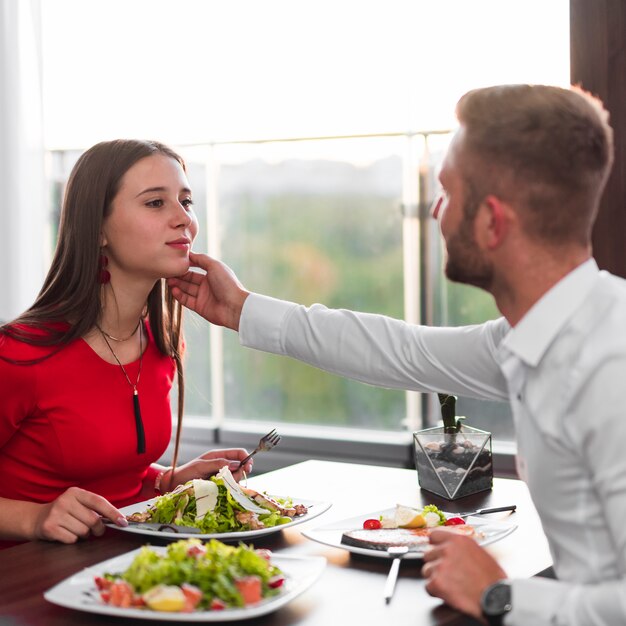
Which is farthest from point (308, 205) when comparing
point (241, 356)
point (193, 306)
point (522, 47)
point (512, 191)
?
point (512, 191)

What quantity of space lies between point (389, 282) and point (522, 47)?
3.54 ft

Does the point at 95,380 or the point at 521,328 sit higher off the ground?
the point at 521,328

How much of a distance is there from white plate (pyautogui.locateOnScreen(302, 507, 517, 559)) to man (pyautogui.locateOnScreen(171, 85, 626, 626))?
0.23 meters

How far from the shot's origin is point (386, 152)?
406cm

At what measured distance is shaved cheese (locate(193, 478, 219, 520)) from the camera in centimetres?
186

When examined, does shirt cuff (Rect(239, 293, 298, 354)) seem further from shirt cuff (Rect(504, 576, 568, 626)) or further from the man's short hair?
shirt cuff (Rect(504, 576, 568, 626))

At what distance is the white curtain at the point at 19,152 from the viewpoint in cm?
459

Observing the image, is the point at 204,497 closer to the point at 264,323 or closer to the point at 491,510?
the point at 264,323

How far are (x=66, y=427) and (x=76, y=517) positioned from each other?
1.61 feet

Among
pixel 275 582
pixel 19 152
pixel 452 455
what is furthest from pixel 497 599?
pixel 19 152

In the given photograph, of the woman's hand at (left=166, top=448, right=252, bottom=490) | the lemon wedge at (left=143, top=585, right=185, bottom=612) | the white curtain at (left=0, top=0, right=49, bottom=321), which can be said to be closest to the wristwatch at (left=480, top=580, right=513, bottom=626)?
the lemon wedge at (left=143, top=585, right=185, bottom=612)

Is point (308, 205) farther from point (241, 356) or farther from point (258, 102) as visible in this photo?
point (241, 356)

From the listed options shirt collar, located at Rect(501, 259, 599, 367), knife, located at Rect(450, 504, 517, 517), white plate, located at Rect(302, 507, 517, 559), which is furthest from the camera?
knife, located at Rect(450, 504, 517, 517)

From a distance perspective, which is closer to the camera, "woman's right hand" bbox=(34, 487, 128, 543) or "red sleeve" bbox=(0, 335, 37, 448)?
"woman's right hand" bbox=(34, 487, 128, 543)
